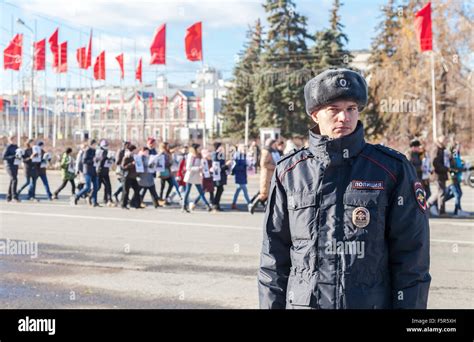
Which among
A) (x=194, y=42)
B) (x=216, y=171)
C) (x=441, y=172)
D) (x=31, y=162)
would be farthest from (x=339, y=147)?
(x=194, y=42)

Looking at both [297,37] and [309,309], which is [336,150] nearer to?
[309,309]

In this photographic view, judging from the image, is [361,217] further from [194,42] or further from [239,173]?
[194,42]

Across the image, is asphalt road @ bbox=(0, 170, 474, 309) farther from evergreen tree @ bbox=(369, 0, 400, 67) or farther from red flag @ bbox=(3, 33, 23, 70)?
evergreen tree @ bbox=(369, 0, 400, 67)

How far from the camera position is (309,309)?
2.87 metres

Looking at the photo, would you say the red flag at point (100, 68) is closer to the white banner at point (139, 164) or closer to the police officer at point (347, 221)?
the white banner at point (139, 164)

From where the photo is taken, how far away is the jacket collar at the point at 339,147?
9.34 feet

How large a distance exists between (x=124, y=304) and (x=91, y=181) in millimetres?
10827

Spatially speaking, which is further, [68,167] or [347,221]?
[68,167]

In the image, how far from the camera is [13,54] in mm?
34906

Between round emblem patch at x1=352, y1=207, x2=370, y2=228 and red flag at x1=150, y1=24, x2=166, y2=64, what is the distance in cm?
3308

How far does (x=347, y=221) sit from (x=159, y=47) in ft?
111

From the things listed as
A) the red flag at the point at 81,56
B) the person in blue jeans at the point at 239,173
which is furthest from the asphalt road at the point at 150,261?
the red flag at the point at 81,56

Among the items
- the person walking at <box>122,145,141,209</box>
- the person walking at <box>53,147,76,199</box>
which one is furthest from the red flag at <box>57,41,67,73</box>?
the person walking at <box>122,145,141,209</box>

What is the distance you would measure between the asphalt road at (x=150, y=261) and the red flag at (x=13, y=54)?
66.1ft
